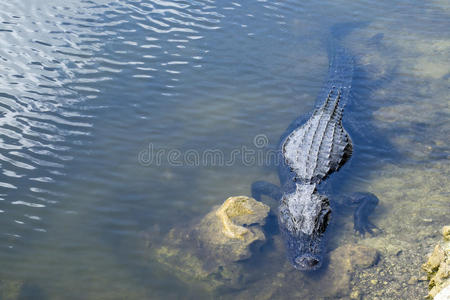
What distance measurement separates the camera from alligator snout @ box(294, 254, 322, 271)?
423 centimetres

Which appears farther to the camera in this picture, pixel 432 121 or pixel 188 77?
pixel 188 77

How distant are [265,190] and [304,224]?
0.87m

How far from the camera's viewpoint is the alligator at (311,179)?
463 cm

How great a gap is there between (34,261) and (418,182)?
5074mm

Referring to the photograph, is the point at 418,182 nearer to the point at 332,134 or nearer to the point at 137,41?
the point at 332,134

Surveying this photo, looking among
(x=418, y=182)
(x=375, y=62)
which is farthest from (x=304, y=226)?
(x=375, y=62)

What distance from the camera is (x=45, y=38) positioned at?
8.01 meters

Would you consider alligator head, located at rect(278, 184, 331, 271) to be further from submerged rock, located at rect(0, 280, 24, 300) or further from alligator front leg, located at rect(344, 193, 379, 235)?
submerged rock, located at rect(0, 280, 24, 300)

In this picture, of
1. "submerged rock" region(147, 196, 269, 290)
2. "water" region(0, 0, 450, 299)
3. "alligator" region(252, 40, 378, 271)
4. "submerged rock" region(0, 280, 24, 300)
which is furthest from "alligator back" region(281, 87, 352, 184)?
"submerged rock" region(0, 280, 24, 300)

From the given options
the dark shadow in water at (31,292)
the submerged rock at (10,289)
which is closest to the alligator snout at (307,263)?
the dark shadow in water at (31,292)

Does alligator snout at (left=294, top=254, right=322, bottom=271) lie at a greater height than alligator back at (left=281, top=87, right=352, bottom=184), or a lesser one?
lesser

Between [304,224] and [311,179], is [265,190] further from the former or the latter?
[304,224]

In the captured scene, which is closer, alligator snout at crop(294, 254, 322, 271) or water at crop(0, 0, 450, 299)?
alligator snout at crop(294, 254, 322, 271)

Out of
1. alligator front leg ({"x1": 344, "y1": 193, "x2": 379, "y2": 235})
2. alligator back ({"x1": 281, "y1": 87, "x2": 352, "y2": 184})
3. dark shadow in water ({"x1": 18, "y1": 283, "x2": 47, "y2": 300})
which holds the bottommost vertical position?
dark shadow in water ({"x1": 18, "y1": 283, "x2": 47, "y2": 300})
